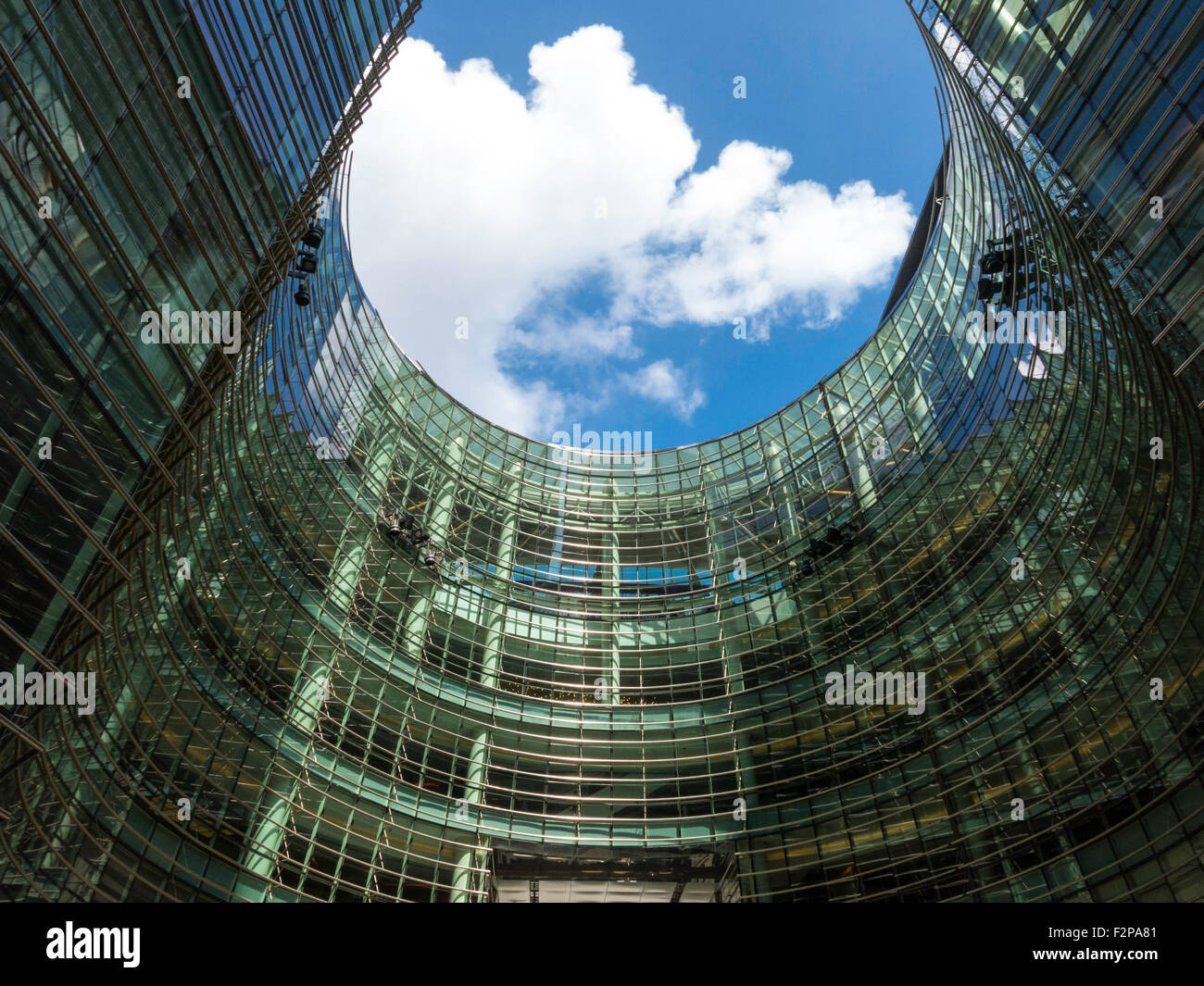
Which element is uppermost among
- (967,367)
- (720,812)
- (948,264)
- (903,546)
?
(948,264)

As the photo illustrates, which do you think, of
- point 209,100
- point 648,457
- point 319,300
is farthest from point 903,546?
point 209,100

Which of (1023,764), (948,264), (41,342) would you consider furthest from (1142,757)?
(41,342)

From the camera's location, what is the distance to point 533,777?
96.0 feet

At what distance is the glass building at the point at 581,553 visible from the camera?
46.7ft

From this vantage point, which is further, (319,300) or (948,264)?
(948,264)

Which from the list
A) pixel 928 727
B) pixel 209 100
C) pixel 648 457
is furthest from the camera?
pixel 648 457

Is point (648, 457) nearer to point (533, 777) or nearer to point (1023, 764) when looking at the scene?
point (533, 777)

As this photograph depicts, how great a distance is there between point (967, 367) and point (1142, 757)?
1299 centimetres

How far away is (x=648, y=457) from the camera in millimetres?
40812

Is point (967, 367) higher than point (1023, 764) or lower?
higher

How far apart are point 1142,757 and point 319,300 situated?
2622cm

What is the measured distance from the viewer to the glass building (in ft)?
46.7

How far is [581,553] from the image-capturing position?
123 feet

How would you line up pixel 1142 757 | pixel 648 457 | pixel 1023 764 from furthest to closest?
pixel 648 457 < pixel 1023 764 < pixel 1142 757
